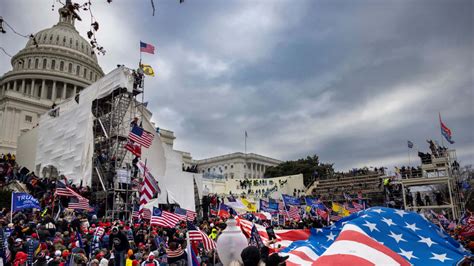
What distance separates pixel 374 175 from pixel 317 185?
26.4ft

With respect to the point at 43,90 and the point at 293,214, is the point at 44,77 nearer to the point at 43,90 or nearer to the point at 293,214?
the point at 43,90

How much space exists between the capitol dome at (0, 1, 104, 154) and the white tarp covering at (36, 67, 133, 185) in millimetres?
29988

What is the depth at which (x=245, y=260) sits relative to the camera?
11.3ft

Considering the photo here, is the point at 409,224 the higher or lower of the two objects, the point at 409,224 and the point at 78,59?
the lower

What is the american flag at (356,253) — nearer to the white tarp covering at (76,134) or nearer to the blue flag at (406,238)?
the blue flag at (406,238)

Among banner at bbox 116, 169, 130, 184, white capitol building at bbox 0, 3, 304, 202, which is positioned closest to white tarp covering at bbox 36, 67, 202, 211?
banner at bbox 116, 169, 130, 184

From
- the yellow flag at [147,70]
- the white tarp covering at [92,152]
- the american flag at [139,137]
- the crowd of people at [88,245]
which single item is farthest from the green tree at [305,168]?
the crowd of people at [88,245]

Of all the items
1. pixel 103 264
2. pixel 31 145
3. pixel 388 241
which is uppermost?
pixel 31 145

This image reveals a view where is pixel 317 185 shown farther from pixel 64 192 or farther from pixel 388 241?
pixel 388 241

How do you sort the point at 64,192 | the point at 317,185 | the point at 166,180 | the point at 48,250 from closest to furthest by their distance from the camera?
the point at 48,250 → the point at 64,192 → the point at 166,180 → the point at 317,185

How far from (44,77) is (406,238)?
78.9 m

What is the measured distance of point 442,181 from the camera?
36.2 metres

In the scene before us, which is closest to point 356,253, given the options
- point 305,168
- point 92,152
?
point 92,152

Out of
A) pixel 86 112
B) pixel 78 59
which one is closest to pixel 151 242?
pixel 86 112
